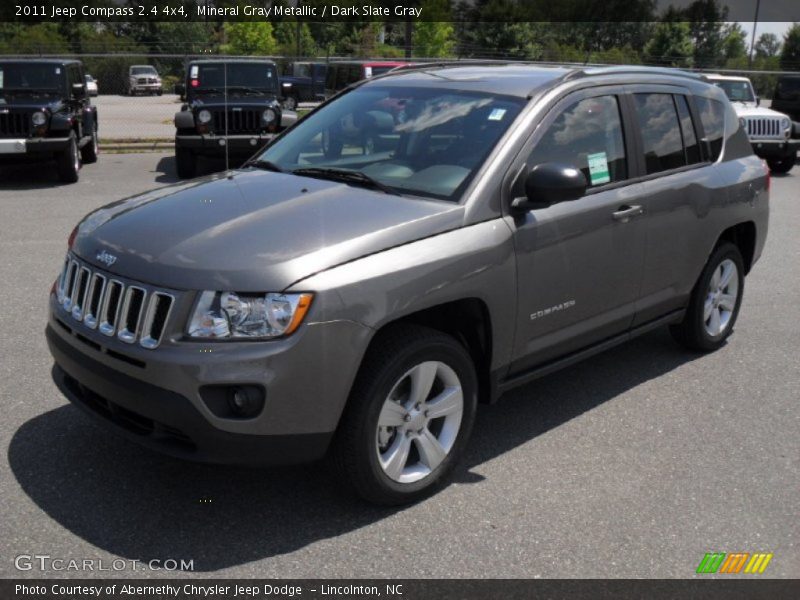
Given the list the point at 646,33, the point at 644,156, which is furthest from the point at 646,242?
the point at 646,33

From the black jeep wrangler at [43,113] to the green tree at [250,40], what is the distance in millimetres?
26634

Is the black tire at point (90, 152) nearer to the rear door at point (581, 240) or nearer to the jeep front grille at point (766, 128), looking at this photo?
the jeep front grille at point (766, 128)

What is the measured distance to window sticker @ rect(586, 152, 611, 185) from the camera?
4591 mm

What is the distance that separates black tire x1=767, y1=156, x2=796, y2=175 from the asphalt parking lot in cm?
1321

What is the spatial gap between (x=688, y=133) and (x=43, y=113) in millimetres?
10210

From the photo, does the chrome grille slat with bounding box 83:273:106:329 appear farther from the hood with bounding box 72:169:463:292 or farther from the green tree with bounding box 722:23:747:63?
the green tree with bounding box 722:23:747:63

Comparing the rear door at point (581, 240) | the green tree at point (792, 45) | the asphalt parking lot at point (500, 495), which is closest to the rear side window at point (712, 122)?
the rear door at point (581, 240)

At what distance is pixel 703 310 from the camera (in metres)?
5.71

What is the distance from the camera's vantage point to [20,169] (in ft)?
48.3

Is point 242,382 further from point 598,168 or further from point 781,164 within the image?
point 781,164

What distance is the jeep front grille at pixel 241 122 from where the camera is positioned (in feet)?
46.0

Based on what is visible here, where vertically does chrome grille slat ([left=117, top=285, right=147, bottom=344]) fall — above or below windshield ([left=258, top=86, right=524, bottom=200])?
below

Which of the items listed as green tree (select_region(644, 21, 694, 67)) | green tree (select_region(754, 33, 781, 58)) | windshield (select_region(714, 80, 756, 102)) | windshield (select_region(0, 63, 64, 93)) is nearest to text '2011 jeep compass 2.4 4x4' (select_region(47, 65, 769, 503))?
windshield (select_region(0, 63, 64, 93))

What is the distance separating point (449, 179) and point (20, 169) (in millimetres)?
12621
